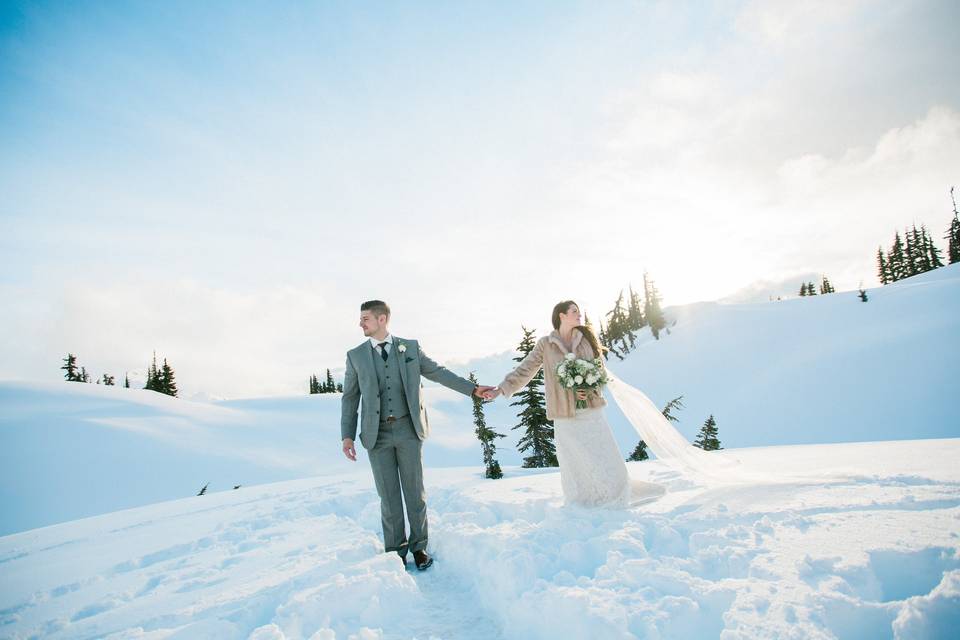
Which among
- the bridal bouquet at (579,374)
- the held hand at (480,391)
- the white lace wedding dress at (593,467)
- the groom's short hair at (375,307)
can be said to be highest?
the groom's short hair at (375,307)

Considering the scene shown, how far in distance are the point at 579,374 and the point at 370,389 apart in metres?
2.86

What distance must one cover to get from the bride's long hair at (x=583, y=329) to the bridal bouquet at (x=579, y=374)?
55cm

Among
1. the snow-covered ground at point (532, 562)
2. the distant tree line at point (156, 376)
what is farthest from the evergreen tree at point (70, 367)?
the snow-covered ground at point (532, 562)

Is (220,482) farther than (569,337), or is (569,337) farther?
(220,482)

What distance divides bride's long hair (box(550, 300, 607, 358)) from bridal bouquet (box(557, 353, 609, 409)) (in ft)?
1.80

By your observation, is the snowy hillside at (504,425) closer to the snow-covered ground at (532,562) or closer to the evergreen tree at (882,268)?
the snow-covered ground at (532,562)

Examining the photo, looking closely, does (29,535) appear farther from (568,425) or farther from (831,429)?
(831,429)

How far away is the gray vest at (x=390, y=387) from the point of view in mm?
5340

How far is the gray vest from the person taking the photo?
5340 millimetres

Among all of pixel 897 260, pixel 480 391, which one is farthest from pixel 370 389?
pixel 897 260

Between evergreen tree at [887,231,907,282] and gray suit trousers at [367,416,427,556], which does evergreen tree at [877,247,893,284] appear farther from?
gray suit trousers at [367,416,427,556]

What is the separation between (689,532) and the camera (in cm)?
444

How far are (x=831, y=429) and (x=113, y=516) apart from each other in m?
29.7

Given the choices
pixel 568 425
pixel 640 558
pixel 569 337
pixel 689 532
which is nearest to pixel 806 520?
pixel 689 532
